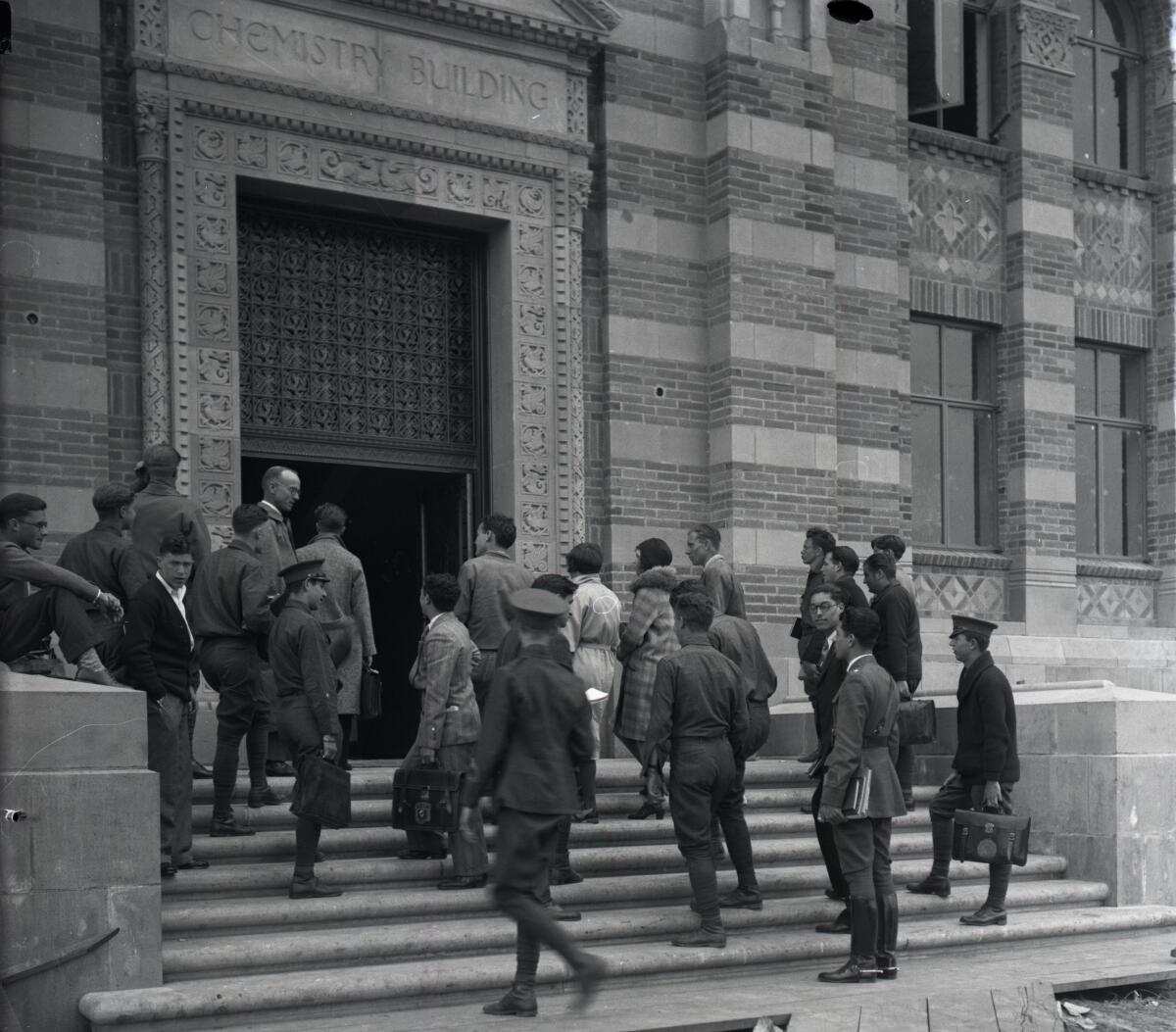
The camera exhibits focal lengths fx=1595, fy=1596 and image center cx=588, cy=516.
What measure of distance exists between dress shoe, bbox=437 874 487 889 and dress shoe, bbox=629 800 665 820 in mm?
1687

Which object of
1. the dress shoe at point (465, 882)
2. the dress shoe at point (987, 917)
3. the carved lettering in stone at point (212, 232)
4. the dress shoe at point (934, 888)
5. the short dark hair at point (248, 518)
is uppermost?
the carved lettering in stone at point (212, 232)

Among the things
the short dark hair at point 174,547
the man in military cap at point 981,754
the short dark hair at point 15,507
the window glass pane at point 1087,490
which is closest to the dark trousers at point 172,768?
the short dark hair at point 174,547

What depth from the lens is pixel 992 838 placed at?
9.91m

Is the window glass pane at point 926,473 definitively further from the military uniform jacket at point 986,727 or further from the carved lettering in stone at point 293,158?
the carved lettering in stone at point 293,158

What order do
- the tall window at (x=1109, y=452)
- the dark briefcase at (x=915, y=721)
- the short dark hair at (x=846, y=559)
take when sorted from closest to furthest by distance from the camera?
1. the dark briefcase at (x=915, y=721)
2. the short dark hair at (x=846, y=559)
3. the tall window at (x=1109, y=452)

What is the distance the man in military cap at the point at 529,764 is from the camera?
736 centimetres

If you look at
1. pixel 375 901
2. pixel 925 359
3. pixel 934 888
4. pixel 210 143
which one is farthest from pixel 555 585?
pixel 925 359

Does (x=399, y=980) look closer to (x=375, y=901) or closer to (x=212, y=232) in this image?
(x=375, y=901)

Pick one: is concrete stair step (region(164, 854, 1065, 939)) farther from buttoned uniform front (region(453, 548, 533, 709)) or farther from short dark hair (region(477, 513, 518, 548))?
short dark hair (region(477, 513, 518, 548))

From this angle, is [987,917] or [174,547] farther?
[987,917]

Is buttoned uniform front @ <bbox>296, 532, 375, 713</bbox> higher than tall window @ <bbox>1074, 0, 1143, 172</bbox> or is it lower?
lower

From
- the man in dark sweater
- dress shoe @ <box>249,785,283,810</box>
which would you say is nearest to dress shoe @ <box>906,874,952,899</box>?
dress shoe @ <box>249,785,283,810</box>

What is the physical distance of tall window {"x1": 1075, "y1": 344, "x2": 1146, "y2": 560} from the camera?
17953mm

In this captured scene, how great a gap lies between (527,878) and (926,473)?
409 inches
